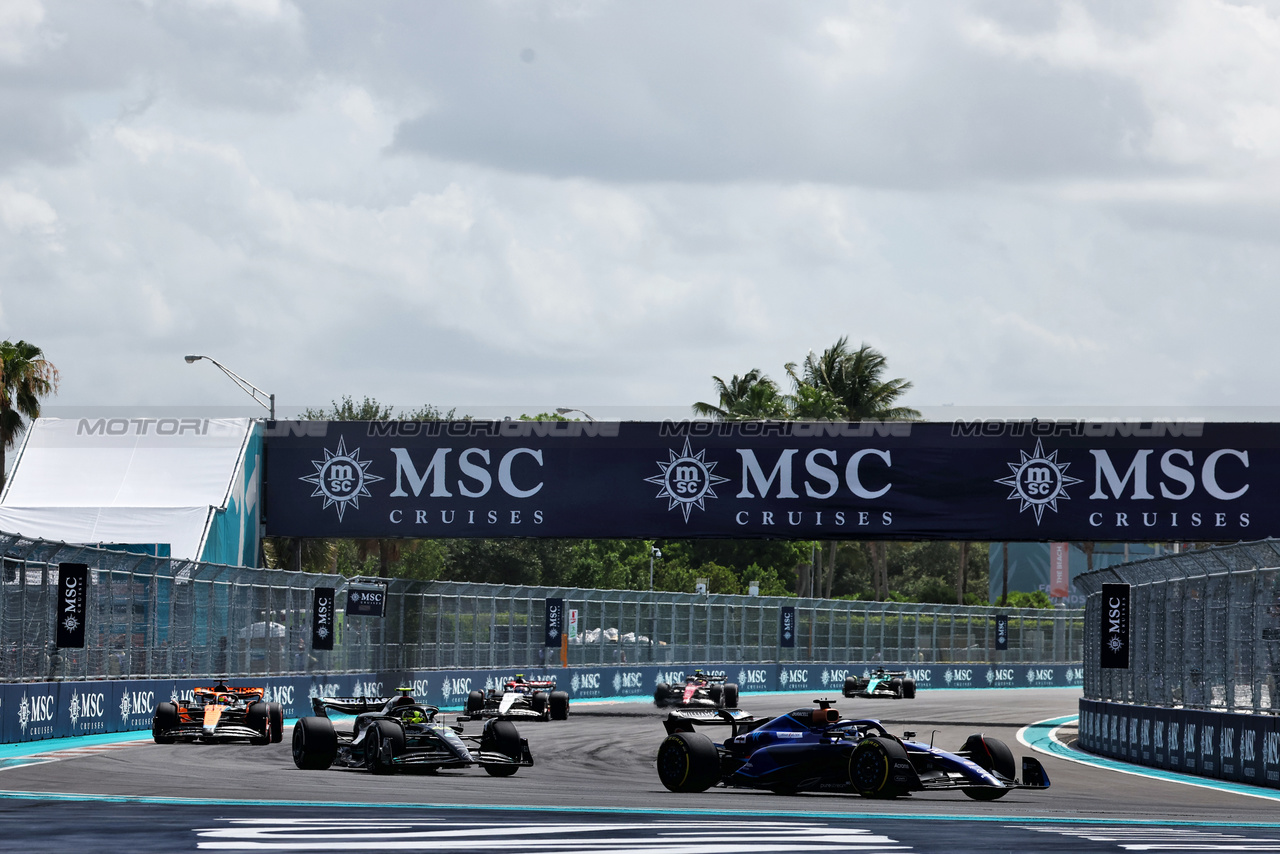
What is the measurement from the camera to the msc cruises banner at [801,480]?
34.5 m

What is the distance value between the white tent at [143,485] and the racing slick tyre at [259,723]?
381 inches

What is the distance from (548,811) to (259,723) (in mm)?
12116

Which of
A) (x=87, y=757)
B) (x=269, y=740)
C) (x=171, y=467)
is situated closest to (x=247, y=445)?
(x=171, y=467)

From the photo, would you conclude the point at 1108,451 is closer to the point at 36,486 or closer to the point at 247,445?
the point at 247,445

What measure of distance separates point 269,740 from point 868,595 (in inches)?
3197

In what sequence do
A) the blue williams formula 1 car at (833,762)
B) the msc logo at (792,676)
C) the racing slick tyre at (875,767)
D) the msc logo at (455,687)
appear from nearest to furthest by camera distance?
the racing slick tyre at (875,767) → the blue williams formula 1 car at (833,762) → the msc logo at (455,687) → the msc logo at (792,676)

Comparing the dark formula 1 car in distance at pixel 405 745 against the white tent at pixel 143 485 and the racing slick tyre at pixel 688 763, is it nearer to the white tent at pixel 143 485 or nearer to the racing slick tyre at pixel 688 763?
the racing slick tyre at pixel 688 763

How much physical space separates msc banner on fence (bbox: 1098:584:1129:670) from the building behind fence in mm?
15350

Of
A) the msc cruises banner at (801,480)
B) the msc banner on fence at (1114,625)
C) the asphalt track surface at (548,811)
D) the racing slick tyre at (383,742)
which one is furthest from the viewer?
the msc cruises banner at (801,480)

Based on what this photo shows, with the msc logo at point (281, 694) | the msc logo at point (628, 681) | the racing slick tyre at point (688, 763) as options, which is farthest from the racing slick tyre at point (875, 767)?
the msc logo at point (628, 681)

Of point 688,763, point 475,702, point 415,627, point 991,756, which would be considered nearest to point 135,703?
point 475,702

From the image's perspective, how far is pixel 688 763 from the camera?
57.8ft

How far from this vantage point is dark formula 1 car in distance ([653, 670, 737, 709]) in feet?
126

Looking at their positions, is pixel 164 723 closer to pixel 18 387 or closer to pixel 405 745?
pixel 405 745
